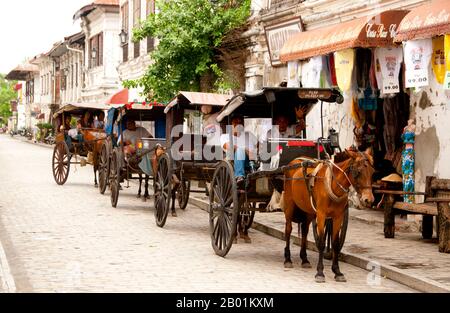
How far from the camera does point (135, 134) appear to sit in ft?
56.3

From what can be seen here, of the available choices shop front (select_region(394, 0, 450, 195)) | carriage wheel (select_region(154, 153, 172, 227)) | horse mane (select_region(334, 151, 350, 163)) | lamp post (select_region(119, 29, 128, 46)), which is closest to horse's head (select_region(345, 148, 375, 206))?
horse mane (select_region(334, 151, 350, 163))

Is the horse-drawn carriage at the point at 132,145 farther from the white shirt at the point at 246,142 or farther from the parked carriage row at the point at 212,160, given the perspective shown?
the white shirt at the point at 246,142

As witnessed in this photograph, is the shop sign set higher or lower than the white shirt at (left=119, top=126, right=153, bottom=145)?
higher

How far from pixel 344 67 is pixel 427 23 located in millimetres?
2880

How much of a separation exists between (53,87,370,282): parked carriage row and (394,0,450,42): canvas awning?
5.05 ft

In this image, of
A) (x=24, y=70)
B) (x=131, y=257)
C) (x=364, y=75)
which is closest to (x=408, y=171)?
(x=364, y=75)

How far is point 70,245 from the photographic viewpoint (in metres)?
11.0

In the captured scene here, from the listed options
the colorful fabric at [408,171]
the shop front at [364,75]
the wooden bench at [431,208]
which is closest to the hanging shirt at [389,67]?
the shop front at [364,75]

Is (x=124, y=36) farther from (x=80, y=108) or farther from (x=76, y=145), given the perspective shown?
(x=76, y=145)

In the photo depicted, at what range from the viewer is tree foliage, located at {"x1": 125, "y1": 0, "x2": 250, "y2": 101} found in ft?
71.8

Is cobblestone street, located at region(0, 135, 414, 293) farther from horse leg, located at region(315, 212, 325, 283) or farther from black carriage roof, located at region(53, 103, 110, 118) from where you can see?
black carriage roof, located at region(53, 103, 110, 118)

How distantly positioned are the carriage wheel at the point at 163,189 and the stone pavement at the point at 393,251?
67.0 inches
